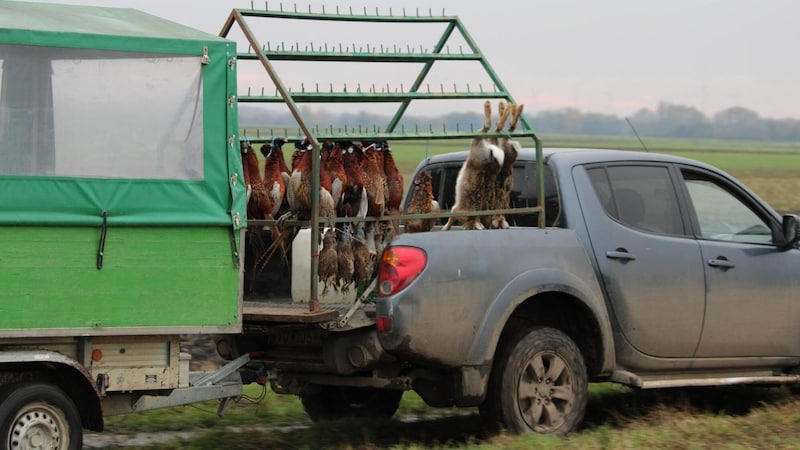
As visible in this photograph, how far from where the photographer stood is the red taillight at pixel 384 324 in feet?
22.1

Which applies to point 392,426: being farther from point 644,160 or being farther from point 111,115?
point 111,115

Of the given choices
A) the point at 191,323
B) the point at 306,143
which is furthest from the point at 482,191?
the point at 191,323

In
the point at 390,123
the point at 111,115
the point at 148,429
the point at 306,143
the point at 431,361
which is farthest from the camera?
the point at 390,123

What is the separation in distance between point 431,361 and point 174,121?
6.16ft

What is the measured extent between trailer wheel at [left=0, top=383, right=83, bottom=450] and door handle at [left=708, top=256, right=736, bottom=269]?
13.1 feet

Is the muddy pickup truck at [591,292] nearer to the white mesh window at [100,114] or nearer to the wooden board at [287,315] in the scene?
the wooden board at [287,315]

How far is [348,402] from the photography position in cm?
838

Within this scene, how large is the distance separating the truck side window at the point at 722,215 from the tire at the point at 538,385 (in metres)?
1.39

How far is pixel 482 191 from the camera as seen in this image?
25.3ft

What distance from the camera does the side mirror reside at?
826 centimetres

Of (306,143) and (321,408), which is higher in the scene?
(306,143)

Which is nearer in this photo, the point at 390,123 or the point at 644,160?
the point at 644,160

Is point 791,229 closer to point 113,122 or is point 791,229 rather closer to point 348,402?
point 348,402

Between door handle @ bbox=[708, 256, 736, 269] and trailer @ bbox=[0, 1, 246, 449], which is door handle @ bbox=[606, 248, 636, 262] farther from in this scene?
trailer @ bbox=[0, 1, 246, 449]
